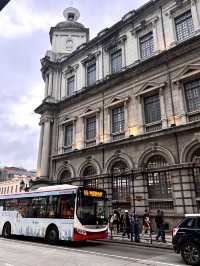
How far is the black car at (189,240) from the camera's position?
8.46m

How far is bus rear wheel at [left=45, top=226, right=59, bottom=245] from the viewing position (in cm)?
1376

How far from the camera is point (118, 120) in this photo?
2316 centimetres

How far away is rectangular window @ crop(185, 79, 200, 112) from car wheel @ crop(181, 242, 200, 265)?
1143 cm

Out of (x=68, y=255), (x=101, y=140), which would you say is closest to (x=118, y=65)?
(x=101, y=140)

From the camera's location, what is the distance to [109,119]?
76.9ft

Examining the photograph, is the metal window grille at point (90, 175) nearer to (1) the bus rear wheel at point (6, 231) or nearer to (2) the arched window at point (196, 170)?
(1) the bus rear wheel at point (6, 231)

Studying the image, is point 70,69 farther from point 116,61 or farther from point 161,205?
point 161,205

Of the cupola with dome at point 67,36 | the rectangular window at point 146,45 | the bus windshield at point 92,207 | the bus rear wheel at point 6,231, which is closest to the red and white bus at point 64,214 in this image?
the bus windshield at point 92,207

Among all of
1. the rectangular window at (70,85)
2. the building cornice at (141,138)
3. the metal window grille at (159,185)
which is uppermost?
the rectangular window at (70,85)

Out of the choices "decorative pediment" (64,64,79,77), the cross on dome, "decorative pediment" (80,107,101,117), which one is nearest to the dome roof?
the cross on dome

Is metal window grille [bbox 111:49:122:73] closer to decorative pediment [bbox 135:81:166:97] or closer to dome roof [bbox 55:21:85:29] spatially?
decorative pediment [bbox 135:81:166:97]

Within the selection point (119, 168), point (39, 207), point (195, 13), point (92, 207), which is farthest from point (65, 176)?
point (195, 13)

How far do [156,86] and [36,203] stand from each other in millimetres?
12493

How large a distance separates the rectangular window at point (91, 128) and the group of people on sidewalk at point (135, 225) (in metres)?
8.46
